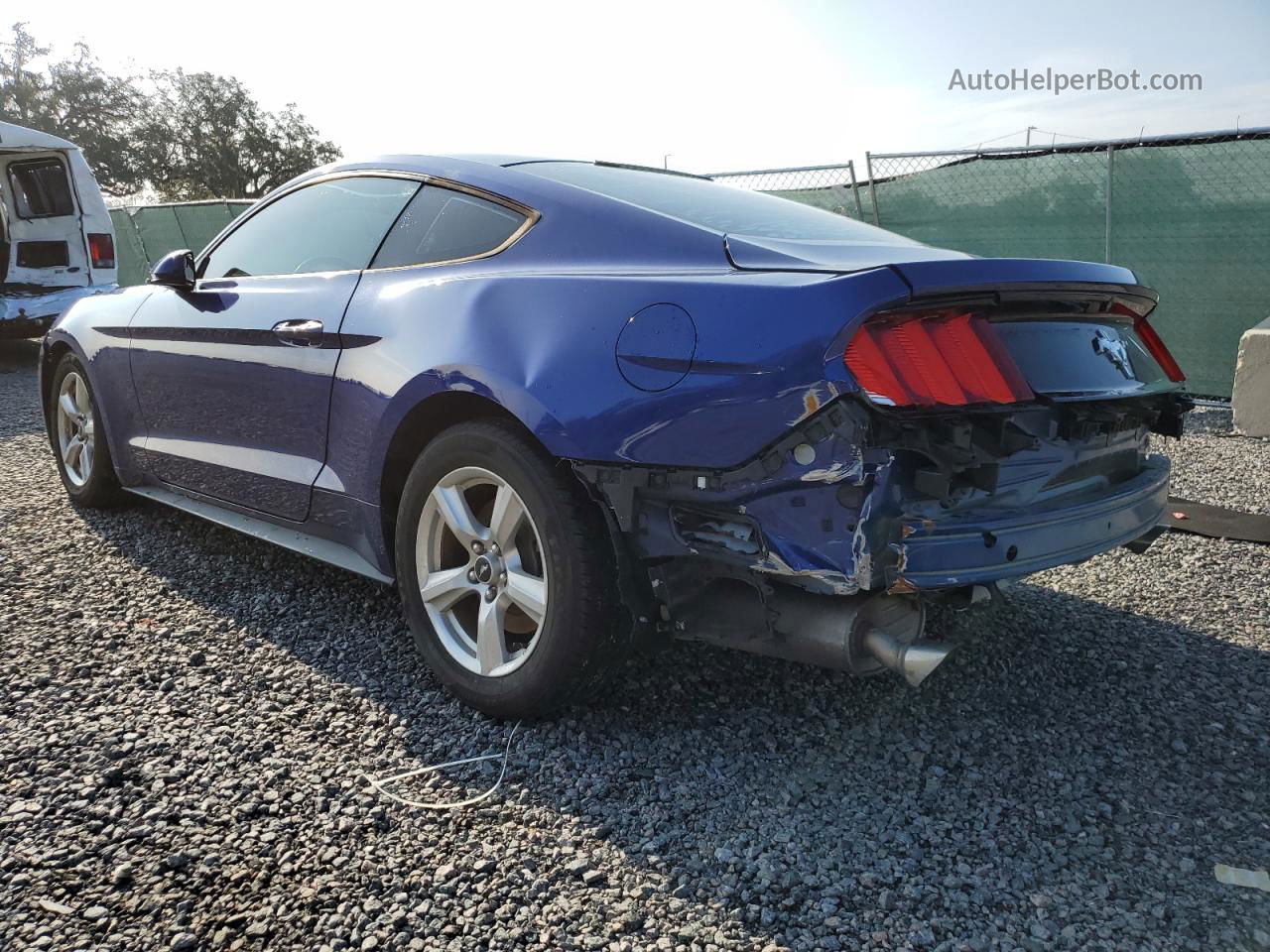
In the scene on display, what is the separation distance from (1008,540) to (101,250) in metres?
11.9

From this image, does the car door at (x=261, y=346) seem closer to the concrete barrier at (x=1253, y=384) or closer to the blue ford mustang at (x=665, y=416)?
the blue ford mustang at (x=665, y=416)

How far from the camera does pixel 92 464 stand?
465 cm

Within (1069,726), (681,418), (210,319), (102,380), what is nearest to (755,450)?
(681,418)

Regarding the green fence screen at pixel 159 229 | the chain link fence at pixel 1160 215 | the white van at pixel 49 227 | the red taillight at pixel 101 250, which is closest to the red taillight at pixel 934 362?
the chain link fence at pixel 1160 215

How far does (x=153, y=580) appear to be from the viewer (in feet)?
12.5

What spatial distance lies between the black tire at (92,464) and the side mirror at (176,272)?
1076 millimetres

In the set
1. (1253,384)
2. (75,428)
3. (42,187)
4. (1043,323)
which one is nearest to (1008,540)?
(1043,323)

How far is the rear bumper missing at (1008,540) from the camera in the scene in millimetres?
2084

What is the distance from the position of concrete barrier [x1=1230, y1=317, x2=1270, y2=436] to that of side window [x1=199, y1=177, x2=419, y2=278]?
6.30m

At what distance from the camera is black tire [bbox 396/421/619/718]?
2404 millimetres

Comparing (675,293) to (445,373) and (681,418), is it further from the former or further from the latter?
(445,373)

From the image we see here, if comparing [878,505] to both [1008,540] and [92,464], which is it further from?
[92,464]

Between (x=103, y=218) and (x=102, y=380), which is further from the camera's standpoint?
(x=103, y=218)

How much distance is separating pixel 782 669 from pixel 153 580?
252 centimetres
